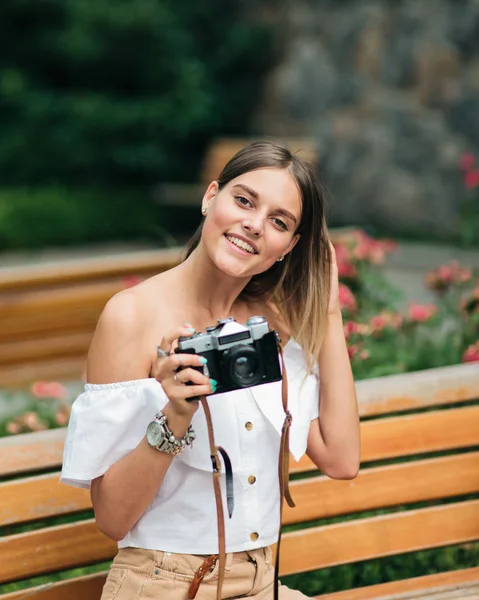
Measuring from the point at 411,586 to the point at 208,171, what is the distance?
11334 millimetres

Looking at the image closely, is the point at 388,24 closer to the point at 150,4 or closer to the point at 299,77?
the point at 299,77

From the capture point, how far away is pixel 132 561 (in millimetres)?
2127

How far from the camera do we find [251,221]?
2.10 meters

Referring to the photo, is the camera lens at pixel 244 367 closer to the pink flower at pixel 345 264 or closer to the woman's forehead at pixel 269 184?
the woman's forehead at pixel 269 184

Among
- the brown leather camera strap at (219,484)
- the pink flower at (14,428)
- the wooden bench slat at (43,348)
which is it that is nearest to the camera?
the brown leather camera strap at (219,484)

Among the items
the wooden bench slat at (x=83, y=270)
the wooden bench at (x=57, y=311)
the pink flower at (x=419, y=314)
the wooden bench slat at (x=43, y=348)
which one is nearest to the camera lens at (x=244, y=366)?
the pink flower at (x=419, y=314)

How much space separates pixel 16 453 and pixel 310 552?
870mm

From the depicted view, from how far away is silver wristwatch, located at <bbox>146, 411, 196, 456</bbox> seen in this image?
193 centimetres

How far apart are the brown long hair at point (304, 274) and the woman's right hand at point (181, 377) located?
44 centimetres

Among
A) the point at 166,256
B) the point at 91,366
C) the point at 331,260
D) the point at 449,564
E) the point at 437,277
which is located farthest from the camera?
the point at 166,256

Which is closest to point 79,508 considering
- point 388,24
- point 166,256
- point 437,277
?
point 437,277

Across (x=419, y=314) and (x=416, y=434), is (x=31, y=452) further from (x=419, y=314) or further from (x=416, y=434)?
(x=419, y=314)

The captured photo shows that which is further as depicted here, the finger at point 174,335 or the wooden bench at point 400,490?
the wooden bench at point 400,490

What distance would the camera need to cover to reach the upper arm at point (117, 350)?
2053 mm
